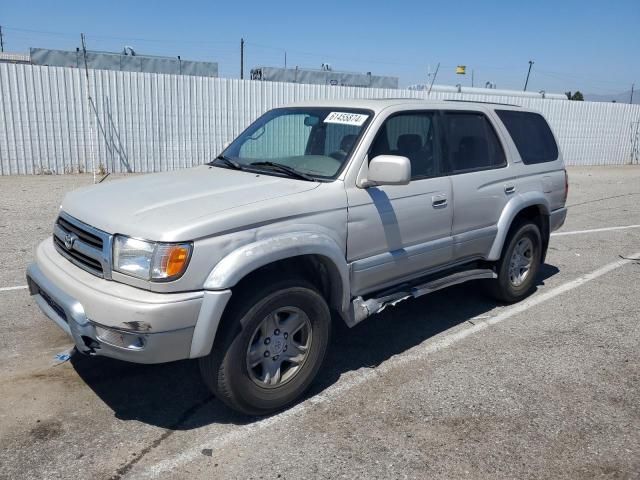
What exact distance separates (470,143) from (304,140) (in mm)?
1584

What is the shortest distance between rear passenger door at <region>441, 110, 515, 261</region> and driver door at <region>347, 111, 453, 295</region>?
0.14m

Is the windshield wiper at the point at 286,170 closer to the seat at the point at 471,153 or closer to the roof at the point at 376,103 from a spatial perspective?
the roof at the point at 376,103

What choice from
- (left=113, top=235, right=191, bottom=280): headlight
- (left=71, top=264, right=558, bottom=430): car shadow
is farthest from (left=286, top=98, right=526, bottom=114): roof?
(left=113, top=235, right=191, bottom=280): headlight

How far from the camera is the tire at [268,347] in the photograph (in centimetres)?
335

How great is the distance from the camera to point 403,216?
431cm

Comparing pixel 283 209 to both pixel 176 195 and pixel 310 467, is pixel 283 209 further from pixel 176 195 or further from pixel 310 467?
pixel 310 467

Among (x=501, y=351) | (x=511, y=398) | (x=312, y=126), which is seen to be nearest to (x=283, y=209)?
(x=312, y=126)

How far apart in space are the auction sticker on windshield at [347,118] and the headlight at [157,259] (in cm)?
184

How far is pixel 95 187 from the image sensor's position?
13.7 ft

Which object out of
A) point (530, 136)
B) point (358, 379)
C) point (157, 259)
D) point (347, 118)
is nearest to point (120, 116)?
point (530, 136)

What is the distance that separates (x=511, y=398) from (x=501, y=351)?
82cm

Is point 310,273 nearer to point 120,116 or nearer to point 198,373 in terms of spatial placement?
point 198,373

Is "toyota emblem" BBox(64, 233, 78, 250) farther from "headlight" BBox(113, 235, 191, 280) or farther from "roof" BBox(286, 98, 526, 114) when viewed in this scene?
"roof" BBox(286, 98, 526, 114)

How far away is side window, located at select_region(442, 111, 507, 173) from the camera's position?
195 inches
